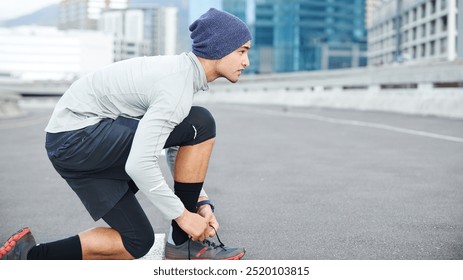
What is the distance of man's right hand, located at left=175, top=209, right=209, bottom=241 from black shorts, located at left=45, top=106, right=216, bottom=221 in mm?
429

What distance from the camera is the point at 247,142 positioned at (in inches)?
409

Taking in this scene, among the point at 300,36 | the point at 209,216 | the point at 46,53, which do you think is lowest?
the point at 209,216

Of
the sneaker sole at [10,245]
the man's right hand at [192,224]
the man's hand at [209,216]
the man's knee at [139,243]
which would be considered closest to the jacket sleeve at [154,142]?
the man's right hand at [192,224]

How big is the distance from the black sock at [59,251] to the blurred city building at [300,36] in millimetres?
123842

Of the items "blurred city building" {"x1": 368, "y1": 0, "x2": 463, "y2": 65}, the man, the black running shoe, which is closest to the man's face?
the man

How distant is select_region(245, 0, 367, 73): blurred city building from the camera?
126312 mm

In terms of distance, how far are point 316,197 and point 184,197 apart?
2240mm

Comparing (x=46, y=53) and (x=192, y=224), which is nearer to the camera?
(x=192, y=224)

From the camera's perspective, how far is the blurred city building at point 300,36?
126 metres

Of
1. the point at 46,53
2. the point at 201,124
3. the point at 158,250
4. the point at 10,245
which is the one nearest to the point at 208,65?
the point at 201,124

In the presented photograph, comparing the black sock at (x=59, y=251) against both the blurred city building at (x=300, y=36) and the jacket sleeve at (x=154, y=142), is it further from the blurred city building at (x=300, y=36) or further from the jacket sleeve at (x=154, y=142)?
the blurred city building at (x=300, y=36)

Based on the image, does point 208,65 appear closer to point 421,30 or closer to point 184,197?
point 184,197

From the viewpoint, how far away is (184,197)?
3148mm

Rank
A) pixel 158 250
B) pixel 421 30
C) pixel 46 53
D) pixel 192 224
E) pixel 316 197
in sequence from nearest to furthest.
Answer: pixel 192 224, pixel 158 250, pixel 316 197, pixel 421 30, pixel 46 53
